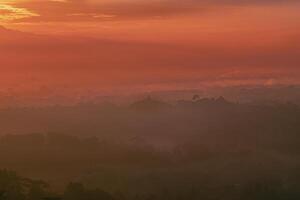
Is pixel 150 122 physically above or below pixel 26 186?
below

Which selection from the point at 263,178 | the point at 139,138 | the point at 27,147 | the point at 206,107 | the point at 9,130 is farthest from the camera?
the point at 206,107

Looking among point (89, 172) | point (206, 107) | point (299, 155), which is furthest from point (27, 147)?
point (206, 107)

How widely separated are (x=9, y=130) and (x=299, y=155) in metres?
39.0

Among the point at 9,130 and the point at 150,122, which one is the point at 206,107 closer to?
the point at 150,122

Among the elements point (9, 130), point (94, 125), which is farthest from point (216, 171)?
point (94, 125)

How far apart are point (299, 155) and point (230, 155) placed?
29.6ft

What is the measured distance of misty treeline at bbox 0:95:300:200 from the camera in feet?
236

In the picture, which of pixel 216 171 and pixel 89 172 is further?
pixel 216 171

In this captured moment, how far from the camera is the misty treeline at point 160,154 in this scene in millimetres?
72000

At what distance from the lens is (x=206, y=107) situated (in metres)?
185

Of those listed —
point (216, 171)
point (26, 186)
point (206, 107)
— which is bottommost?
point (206, 107)

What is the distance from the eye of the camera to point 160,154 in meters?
113

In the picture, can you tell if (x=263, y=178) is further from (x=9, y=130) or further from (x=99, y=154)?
(x=9, y=130)

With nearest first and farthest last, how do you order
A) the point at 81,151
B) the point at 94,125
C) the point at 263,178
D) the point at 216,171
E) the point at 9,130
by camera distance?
the point at 263,178 → the point at 216,171 → the point at 81,151 → the point at 9,130 → the point at 94,125
